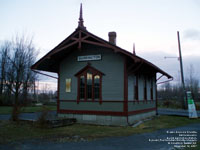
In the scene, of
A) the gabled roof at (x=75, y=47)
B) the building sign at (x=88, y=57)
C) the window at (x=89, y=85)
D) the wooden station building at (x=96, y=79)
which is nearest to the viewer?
the gabled roof at (x=75, y=47)

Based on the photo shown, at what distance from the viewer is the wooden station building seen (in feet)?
42.9

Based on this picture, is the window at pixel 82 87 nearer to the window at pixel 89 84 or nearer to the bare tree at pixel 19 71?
the window at pixel 89 84

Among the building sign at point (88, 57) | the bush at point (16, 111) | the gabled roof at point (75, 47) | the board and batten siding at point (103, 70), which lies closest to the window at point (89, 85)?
the board and batten siding at point (103, 70)

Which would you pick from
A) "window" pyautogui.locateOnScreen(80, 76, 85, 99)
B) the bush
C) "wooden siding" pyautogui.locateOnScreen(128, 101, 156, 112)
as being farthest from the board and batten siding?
the bush

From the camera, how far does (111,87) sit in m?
13.5

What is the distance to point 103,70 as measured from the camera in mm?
13906

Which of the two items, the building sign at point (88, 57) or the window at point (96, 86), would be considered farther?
the building sign at point (88, 57)

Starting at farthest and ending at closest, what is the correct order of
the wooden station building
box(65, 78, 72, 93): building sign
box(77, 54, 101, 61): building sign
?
1. box(65, 78, 72, 93): building sign
2. box(77, 54, 101, 61): building sign
3. the wooden station building

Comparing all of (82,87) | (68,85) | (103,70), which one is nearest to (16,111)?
(68,85)

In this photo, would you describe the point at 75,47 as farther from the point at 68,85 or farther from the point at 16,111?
the point at 16,111

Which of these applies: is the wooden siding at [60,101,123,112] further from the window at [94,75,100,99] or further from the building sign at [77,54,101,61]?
the building sign at [77,54,101,61]

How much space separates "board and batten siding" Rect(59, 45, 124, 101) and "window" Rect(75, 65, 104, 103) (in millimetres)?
305

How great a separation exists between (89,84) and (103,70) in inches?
58.1

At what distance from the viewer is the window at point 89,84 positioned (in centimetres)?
1399
